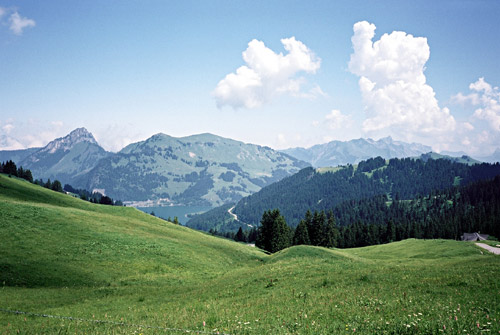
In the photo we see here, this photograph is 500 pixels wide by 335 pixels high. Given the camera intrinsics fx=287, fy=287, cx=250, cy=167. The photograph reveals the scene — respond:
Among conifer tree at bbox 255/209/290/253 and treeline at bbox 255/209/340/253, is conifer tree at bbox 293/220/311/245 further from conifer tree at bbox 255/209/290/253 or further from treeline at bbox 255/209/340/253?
conifer tree at bbox 255/209/290/253

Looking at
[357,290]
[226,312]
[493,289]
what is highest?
[493,289]

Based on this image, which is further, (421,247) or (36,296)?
(421,247)

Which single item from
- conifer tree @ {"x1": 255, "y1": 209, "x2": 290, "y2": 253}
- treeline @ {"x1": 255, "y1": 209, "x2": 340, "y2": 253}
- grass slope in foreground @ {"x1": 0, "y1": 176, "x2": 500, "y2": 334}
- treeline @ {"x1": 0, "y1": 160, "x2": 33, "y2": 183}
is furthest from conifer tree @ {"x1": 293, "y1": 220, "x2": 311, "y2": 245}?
treeline @ {"x1": 0, "y1": 160, "x2": 33, "y2": 183}

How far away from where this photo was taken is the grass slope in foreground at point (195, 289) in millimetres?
12523

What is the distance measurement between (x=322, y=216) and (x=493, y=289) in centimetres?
8666

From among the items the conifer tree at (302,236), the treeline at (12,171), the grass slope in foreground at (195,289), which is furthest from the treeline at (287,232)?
the treeline at (12,171)

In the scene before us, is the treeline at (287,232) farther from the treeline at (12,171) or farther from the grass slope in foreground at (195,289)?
the treeline at (12,171)

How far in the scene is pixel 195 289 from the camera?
90.7 feet

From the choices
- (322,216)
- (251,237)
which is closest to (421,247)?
(322,216)

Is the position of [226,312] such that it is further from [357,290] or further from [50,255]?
[50,255]

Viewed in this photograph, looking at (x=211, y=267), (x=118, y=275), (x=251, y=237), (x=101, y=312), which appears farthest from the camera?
(x=251, y=237)

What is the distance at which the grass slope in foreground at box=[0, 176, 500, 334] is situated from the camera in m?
12.5

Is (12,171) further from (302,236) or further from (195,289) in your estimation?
(195,289)

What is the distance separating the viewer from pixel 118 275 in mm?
34500
